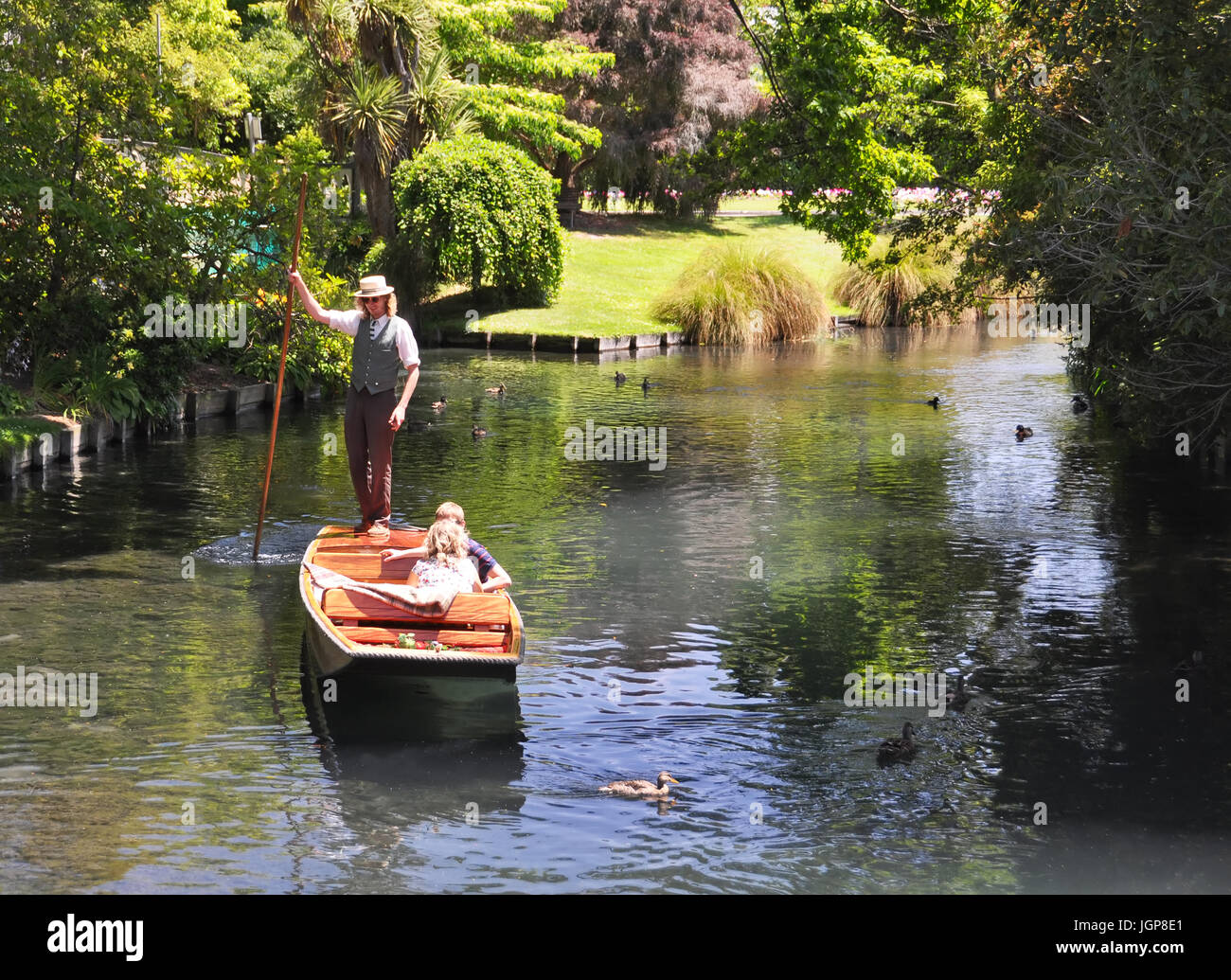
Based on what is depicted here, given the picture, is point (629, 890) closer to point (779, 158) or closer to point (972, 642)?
point (972, 642)

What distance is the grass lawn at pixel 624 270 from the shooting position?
122 feet

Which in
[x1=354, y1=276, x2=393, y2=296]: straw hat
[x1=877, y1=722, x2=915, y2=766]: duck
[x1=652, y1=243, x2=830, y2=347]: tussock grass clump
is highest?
[x1=652, y1=243, x2=830, y2=347]: tussock grass clump

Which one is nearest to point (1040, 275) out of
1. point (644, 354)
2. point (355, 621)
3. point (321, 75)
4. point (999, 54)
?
point (999, 54)

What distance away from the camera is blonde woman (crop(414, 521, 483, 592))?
11.0 meters

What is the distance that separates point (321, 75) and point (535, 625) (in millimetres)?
28054

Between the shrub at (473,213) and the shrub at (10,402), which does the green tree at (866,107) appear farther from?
the shrub at (473,213)

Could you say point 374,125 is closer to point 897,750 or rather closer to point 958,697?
point 958,697

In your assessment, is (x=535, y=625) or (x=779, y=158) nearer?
(x=535, y=625)

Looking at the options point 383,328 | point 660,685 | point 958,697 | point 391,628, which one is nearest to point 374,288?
point 383,328

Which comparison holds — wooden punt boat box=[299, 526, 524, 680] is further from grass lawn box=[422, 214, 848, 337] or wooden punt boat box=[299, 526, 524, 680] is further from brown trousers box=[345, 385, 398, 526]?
grass lawn box=[422, 214, 848, 337]

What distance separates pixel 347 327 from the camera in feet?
43.2

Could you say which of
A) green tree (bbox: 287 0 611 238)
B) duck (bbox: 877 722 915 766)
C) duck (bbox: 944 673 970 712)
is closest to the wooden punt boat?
duck (bbox: 877 722 915 766)

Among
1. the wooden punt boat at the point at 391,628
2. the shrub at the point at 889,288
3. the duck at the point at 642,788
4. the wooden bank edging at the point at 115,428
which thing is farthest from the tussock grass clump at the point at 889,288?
the duck at the point at 642,788

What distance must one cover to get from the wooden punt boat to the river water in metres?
0.48
